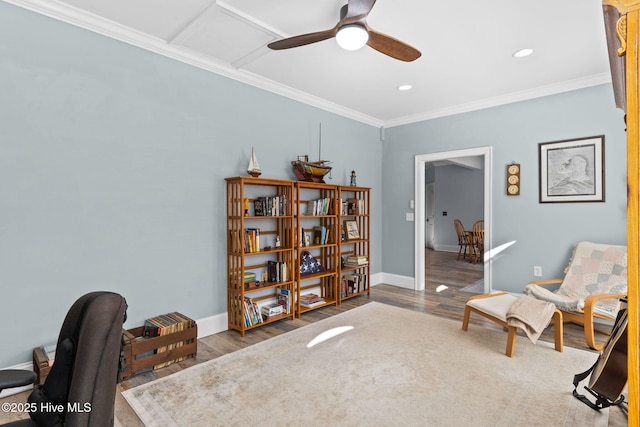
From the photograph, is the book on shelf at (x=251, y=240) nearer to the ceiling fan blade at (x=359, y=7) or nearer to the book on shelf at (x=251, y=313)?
the book on shelf at (x=251, y=313)

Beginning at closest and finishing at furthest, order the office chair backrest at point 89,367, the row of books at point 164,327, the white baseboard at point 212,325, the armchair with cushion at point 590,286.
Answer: the office chair backrest at point 89,367
the row of books at point 164,327
the armchair with cushion at point 590,286
the white baseboard at point 212,325

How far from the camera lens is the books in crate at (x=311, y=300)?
400cm

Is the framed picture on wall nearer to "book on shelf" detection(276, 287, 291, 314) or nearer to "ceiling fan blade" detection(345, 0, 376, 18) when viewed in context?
"ceiling fan blade" detection(345, 0, 376, 18)

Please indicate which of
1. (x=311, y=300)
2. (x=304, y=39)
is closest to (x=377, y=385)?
(x=311, y=300)

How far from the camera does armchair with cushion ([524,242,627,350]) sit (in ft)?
9.67

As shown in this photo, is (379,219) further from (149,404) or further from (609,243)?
(149,404)

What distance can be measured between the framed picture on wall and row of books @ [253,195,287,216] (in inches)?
126

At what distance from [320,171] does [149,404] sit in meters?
2.91

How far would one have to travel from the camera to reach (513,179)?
4.23 meters

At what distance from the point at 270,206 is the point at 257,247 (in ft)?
1.57

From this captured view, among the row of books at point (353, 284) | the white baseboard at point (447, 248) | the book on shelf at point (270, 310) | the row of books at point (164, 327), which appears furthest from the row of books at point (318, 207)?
the white baseboard at point (447, 248)

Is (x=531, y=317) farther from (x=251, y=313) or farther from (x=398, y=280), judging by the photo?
(x=398, y=280)

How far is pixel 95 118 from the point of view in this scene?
2.58 m

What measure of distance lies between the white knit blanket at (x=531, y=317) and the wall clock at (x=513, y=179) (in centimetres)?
185
